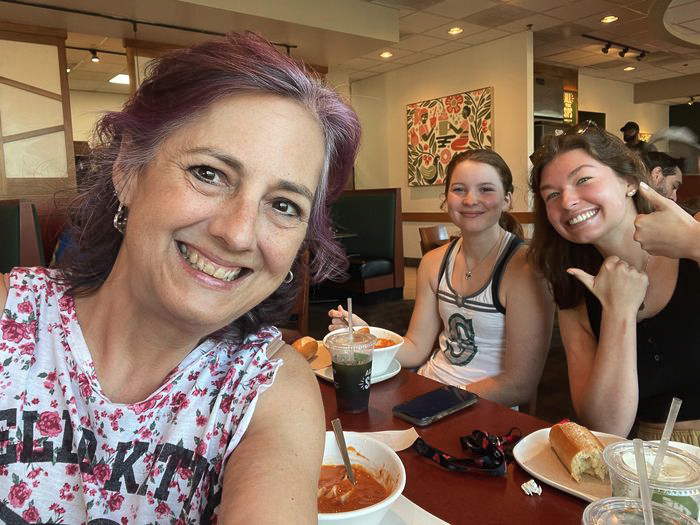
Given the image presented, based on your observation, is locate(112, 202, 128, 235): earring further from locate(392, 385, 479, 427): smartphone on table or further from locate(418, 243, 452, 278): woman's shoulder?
locate(418, 243, 452, 278): woman's shoulder

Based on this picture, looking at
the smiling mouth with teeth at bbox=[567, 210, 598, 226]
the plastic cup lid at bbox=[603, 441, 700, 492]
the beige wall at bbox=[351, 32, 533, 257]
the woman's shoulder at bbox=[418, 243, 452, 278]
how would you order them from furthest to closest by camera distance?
the beige wall at bbox=[351, 32, 533, 257]
the woman's shoulder at bbox=[418, 243, 452, 278]
the smiling mouth with teeth at bbox=[567, 210, 598, 226]
the plastic cup lid at bbox=[603, 441, 700, 492]

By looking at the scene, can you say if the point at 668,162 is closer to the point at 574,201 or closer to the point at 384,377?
the point at 574,201

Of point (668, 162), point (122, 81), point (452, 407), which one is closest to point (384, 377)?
point (452, 407)

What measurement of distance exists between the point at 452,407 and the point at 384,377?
0.97ft

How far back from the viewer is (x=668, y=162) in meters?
3.56

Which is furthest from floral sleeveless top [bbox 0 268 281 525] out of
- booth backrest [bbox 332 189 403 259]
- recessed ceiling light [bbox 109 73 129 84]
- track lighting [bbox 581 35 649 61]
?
recessed ceiling light [bbox 109 73 129 84]

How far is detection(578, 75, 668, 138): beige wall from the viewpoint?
1026 centimetres

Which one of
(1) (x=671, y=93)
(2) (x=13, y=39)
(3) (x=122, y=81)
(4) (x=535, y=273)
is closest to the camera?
(4) (x=535, y=273)

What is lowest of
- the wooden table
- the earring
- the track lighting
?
the wooden table

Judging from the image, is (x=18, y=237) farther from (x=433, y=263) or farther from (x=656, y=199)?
(x=656, y=199)

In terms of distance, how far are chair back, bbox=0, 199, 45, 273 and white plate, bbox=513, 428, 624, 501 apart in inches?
91.3

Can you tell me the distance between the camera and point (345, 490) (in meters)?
0.91

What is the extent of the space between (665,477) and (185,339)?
0.80m

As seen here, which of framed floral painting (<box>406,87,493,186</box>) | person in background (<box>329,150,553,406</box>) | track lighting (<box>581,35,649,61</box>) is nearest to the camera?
person in background (<box>329,150,553,406</box>)
